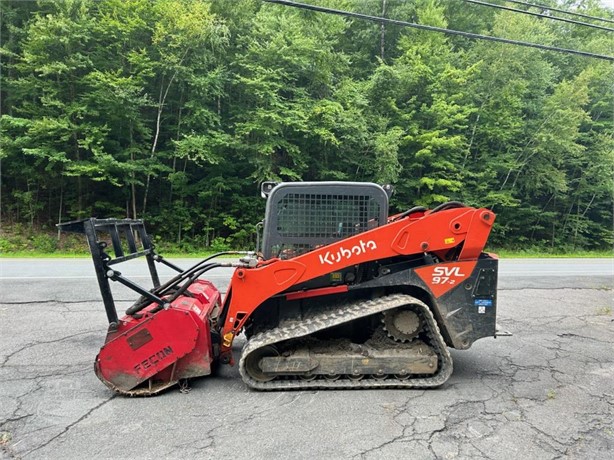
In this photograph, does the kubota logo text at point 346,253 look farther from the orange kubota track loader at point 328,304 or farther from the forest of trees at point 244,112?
the forest of trees at point 244,112

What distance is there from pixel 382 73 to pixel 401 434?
19501 millimetres

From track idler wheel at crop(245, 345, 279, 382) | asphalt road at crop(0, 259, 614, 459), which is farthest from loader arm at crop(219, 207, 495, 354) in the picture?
asphalt road at crop(0, 259, 614, 459)

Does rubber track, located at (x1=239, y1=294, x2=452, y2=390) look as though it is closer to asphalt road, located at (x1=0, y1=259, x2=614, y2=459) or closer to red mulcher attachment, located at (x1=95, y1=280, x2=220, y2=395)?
asphalt road, located at (x1=0, y1=259, x2=614, y2=459)

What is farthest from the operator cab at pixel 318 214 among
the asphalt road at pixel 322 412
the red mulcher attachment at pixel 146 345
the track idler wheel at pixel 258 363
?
the asphalt road at pixel 322 412

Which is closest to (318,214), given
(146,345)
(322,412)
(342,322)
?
(342,322)

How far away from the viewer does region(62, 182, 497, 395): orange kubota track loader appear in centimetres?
372

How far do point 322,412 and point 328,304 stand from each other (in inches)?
45.2

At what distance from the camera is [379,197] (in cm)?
421

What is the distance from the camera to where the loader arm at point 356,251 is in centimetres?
388

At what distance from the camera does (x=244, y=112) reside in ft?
59.6

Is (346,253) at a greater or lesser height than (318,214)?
lesser

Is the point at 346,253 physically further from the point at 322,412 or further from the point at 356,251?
the point at 322,412

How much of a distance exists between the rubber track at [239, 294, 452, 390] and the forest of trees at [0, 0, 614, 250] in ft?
45.7

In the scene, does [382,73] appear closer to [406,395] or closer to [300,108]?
[300,108]
